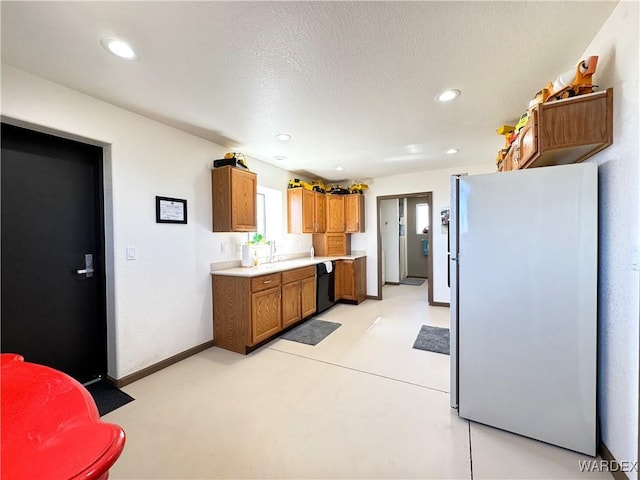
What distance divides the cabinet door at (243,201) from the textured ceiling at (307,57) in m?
0.63

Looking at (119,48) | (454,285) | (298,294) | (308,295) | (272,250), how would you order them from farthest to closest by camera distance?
1. (272,250)
2. (308,295)
3. (298,294)
4. (454,285)
5. (119,48)

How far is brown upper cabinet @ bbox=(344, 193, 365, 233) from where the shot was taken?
203 inches

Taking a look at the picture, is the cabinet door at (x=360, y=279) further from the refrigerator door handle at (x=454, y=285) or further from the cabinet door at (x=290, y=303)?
the refrigerator door handle at (x=454, y=285)

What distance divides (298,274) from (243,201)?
1.24 meters

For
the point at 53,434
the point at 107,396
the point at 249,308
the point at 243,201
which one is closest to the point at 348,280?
the point at 249,308

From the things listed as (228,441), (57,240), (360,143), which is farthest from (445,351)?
(57,240)

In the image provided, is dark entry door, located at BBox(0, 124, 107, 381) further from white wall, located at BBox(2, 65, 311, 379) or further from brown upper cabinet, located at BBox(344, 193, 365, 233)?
brown upper cabinet, located at BBox(344, 193, 365, 233)

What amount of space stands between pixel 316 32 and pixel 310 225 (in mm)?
3399

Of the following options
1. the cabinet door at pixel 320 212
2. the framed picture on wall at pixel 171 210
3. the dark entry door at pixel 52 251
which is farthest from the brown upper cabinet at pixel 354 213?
the dark entry door at pixel 52 251

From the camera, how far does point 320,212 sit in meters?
5.08

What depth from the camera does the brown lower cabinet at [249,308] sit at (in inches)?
115

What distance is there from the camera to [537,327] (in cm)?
165

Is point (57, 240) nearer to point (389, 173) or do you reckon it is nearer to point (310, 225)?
point (310, 225)

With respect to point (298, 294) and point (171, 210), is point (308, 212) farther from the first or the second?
point (171, 210)
